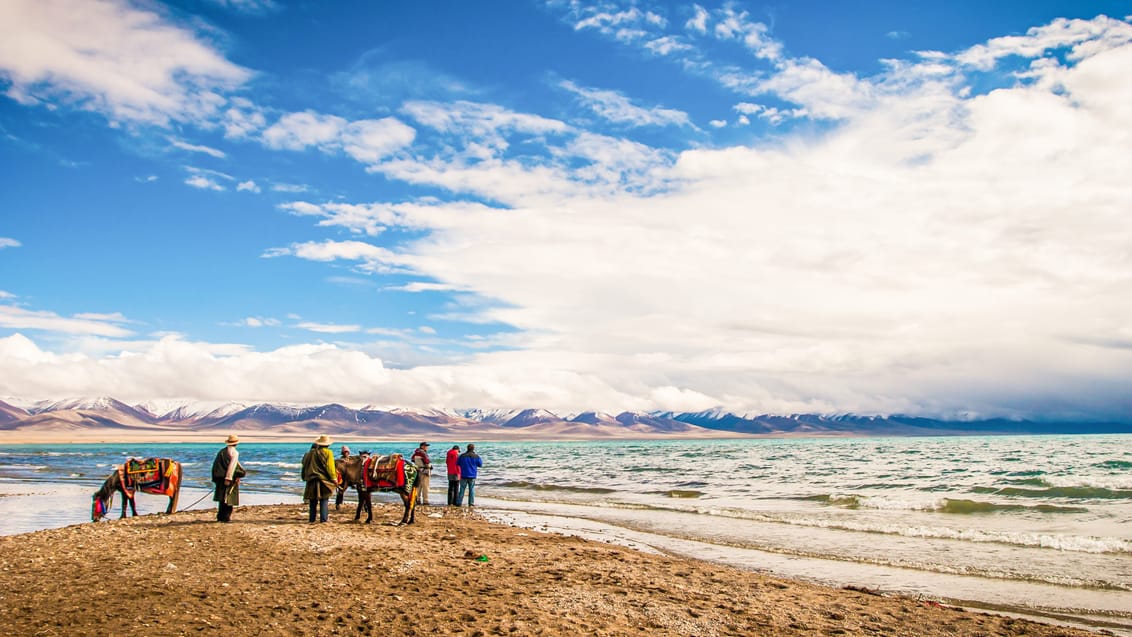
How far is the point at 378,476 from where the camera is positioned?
1855 cm

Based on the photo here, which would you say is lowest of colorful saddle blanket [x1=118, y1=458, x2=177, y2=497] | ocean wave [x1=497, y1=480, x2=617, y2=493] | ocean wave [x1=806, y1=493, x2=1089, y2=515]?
ocean wave [x1=497, y1=480, x2=617, y2=493]

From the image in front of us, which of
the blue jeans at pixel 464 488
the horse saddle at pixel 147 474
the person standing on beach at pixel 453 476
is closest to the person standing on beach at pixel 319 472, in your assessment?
the horse saddle at pixel 147 474

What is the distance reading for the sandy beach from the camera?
9438 millimetres

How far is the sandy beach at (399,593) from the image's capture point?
31.0ft

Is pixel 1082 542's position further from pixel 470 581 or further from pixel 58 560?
pixel 58 560

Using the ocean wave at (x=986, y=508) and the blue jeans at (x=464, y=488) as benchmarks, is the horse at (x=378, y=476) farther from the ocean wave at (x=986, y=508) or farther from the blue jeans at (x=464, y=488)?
the ocean wave at (x=986, y=508)

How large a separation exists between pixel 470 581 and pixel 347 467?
7.47m

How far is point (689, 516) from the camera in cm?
2544

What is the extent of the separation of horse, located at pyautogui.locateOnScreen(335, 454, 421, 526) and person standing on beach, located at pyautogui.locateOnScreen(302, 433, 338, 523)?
1.13 ft

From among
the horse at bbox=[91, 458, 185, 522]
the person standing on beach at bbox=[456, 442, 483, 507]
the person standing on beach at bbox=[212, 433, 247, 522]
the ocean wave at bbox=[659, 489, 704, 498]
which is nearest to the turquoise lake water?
the ocean wave at bbox=[659, 489, 704, 498]

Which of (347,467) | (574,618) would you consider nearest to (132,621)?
(574,618)

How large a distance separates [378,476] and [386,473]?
0.23 m

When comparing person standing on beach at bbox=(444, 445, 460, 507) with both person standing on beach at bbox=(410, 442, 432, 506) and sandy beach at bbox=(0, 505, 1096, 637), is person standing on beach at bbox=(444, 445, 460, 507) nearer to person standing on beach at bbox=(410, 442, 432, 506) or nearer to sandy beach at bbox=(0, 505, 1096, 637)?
person standing on beach at bbox=(410, 442, 432, 506)

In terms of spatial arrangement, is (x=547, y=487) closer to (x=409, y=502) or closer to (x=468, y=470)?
(x=468, y=470)
